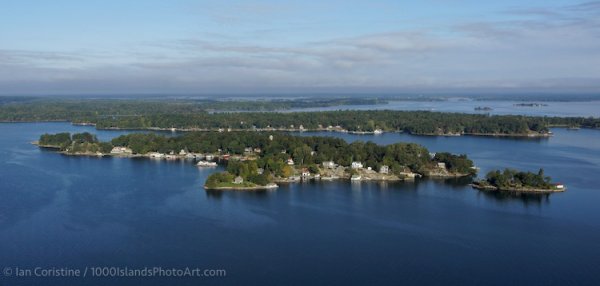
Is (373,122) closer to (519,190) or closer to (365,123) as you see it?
(365,123)

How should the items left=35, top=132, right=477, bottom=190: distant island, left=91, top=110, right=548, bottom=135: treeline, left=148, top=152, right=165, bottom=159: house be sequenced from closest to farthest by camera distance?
left=35, top=132, right=477, bottom=190: distant island, left=148, top=152, right=165, bottom=159: house, left=91, top=110, right=548, bottom=135: treeline

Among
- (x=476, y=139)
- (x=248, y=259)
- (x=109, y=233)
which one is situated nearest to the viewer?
(x=248, y=259)

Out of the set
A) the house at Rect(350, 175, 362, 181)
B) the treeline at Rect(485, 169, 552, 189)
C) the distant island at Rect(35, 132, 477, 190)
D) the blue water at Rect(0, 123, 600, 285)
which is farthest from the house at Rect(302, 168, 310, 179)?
the treeline at Rect(485, 169, 552, 189)

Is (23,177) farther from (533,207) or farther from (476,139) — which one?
(476,139)

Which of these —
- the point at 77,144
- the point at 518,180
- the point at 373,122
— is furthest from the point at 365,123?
the point at 518,180

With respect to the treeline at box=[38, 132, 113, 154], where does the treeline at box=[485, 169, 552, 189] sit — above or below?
below

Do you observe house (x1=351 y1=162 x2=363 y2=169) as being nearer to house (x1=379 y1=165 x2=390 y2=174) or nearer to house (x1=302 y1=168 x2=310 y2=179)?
house (x1=379 y1=165 x2=390 y2=174)

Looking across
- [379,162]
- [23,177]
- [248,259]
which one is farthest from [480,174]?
[23,177]

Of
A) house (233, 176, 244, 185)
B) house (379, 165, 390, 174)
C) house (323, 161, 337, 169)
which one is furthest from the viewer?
house (323, 161, 337, 169)
